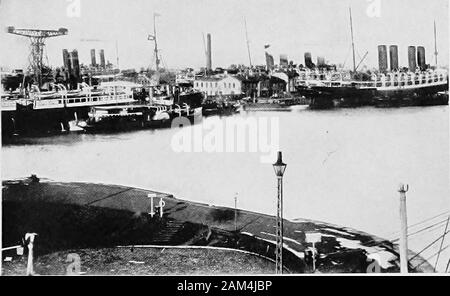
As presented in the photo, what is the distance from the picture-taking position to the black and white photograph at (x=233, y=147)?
11.9 ft

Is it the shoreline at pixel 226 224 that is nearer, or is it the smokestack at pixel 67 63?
the shoreline at pixel 226 224

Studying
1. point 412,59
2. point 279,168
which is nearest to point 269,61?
point 279,168

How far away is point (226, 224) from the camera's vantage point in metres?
3.69

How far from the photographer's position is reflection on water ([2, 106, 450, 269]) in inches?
142

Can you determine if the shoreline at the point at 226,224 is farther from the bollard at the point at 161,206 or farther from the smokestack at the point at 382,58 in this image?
the smokestack at the point at 382,58

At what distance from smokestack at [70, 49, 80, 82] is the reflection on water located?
1.67 feet

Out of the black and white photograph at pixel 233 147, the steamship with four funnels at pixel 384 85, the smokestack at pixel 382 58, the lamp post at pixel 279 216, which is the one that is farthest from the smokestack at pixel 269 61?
the smokestack at pixel 382 58

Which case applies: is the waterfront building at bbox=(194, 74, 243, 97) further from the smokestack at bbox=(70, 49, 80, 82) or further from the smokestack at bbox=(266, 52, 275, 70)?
the smokestack at bbox=(70, 49, 80, 82)

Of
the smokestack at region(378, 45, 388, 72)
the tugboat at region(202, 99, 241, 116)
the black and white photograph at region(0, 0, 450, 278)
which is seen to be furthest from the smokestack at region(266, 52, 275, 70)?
the smokestack at region(378, 45, 388, 72)

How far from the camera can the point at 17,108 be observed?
375cm

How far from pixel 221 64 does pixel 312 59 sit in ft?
1.87

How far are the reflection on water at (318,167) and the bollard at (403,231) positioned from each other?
41 mm

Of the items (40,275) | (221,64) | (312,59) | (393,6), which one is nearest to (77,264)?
(40,275)

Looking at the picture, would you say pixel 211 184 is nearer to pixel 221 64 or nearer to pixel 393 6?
pixel 221 64
